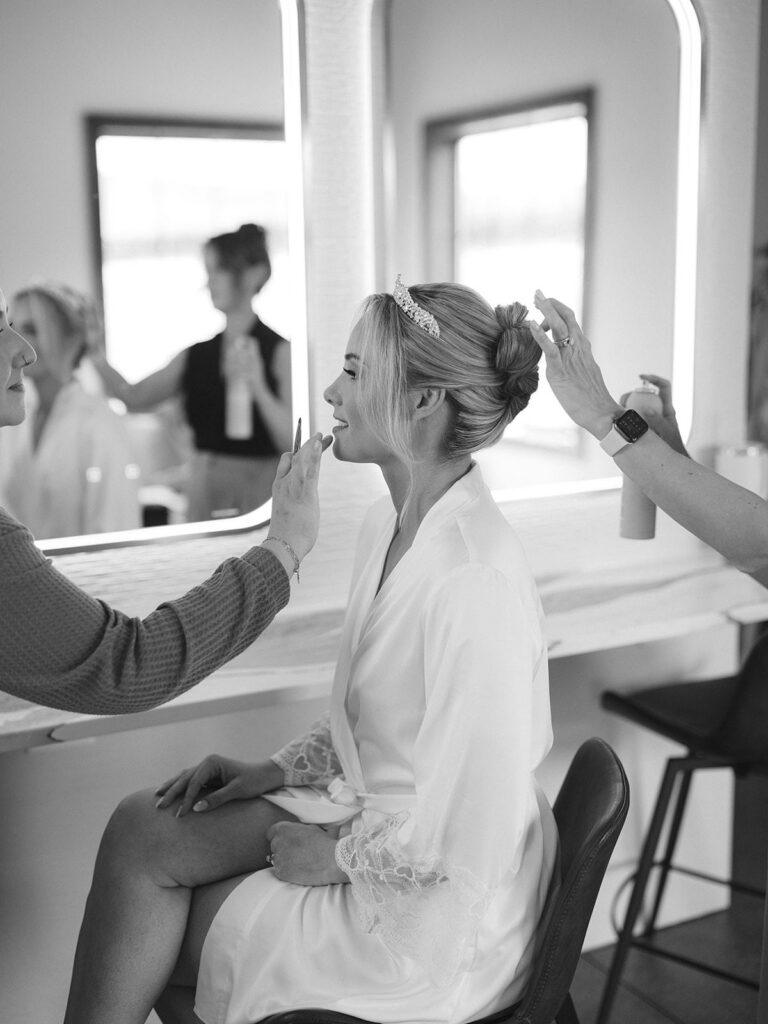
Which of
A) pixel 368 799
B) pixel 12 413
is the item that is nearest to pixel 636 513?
pixel 368 799

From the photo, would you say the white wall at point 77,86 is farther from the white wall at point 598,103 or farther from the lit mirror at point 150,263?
the white wall at point 598,103

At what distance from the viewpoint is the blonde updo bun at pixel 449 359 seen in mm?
1442

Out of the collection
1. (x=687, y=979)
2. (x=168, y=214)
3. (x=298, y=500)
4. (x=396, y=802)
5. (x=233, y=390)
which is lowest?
(x=687, y=979)

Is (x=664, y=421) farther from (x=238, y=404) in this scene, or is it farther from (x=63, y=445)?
(x=63, y=445)

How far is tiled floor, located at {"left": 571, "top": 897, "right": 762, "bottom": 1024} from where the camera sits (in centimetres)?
217

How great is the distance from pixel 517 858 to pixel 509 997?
0.54 feet

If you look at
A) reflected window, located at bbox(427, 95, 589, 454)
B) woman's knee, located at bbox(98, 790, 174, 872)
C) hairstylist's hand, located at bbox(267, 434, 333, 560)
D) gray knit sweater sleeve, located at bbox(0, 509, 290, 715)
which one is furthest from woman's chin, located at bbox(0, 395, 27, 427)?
reflected window, located at bbox(427, 95, 589, 454)

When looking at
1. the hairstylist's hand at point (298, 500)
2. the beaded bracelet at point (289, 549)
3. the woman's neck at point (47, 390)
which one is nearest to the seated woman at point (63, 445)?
the woman's neck at point (47, 390)

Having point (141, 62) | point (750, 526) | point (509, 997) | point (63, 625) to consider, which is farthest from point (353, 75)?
point (509, 997)

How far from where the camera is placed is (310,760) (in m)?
1.57

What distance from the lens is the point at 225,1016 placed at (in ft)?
4.21

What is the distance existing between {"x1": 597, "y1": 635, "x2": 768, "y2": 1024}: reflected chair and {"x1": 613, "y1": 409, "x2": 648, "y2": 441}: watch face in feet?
2.40

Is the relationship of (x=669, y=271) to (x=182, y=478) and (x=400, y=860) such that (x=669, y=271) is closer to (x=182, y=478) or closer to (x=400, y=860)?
(x=182, y=478)

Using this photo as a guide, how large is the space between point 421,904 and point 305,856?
0.18 metres
